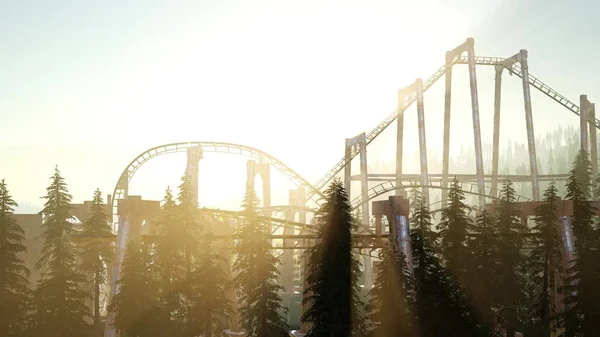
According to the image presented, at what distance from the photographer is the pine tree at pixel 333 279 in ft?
60.0

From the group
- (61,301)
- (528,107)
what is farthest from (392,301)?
(528,107)

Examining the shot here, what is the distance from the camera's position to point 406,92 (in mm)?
46875

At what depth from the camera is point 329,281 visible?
18500 millimetres

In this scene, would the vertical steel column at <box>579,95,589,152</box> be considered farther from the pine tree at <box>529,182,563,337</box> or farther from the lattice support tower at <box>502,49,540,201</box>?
the pine tree at <box>529,182,563,337</box>

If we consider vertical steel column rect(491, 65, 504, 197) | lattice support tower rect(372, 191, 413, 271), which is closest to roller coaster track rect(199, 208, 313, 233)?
lattice support tower rect(372, 191, 413, 271)

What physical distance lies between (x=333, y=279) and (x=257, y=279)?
4069mm

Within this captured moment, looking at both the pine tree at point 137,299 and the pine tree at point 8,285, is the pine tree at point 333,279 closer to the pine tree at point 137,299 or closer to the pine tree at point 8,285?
the pine tree at point 137,299

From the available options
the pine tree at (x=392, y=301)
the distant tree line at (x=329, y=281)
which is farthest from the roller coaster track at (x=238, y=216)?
the pine tree at (x=392, y=301)

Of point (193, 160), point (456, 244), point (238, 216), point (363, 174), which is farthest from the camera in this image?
point (363, 174)

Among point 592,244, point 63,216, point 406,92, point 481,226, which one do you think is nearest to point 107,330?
point 63,216

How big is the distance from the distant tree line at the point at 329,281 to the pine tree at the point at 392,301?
0.04 m

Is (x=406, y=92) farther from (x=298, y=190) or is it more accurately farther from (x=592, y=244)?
(x=592, y=244)

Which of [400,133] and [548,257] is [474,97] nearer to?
[400,133]

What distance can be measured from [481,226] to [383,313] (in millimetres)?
9413
